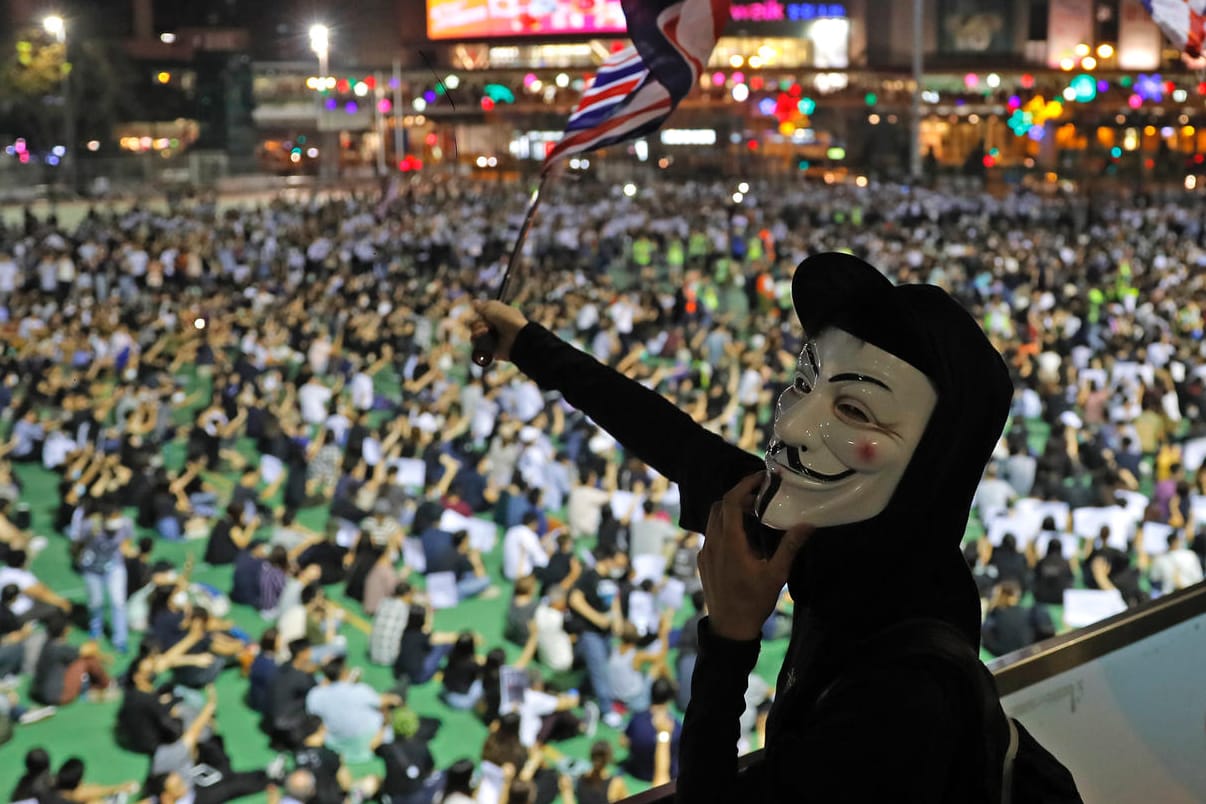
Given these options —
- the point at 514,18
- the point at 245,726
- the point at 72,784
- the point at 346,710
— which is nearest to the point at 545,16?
the point at 514,18

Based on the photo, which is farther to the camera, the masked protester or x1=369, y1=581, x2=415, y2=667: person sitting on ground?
x1=369, y1=581, x2=415, y2=667: person sitting on ground

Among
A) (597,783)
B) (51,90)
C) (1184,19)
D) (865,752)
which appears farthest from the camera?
(51,90)

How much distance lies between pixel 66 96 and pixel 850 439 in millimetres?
34247

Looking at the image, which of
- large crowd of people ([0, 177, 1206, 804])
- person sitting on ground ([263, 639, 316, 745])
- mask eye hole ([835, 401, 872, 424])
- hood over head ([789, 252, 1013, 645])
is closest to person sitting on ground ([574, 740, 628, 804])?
large crowd of people ([0, 177, 1206, 804])

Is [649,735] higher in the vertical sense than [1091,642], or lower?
lower

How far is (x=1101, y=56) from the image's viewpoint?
1873 inches

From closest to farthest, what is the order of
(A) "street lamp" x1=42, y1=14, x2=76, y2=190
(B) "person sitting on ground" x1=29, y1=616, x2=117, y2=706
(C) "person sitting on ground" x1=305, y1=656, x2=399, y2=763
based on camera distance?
(C) "person sitting on ground" x1=305, y1=656, x2=399, y2=763 < (B) "person sitting on ground" x1=29, y1=616, x2=117, y2=706 < (A) "street lamp" x1=42, y1=14, x2=76, y2=190

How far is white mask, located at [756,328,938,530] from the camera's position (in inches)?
46.3

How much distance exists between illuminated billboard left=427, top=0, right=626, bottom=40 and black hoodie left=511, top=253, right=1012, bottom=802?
5011 cm

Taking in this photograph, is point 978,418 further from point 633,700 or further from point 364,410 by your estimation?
point 364,410

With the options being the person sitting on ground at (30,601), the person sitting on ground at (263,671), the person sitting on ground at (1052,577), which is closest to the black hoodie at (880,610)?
the person sitting on ground at (263,671)

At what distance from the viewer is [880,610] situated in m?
1.22

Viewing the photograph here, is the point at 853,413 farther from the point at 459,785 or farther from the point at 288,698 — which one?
the point at 288,698

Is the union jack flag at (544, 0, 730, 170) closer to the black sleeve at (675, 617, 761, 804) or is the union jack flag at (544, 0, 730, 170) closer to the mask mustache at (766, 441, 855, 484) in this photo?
the mask mustache at (766, 441, 855, 484)
